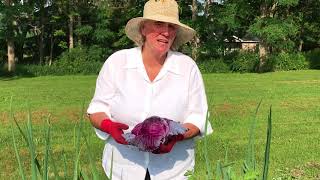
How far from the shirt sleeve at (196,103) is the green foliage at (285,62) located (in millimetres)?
34827

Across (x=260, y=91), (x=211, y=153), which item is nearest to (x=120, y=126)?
(x=211, y=153)

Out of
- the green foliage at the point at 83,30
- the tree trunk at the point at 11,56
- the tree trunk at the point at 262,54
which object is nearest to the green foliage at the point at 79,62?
the green foliage at the point at 83,30

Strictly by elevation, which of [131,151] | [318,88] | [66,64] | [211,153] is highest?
[131,151]

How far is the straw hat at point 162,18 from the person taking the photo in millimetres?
2686

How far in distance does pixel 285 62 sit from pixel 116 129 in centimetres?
3566

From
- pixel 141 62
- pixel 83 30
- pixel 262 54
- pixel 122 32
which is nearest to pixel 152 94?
pixel 141 62

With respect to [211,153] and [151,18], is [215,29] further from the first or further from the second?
[151,18]

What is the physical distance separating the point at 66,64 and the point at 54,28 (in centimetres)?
586

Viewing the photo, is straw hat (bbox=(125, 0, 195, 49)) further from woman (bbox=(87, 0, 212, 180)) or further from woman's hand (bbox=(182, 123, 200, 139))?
woman's hand (bbox=(182, 123, 200, 139))

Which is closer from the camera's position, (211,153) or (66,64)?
(211,153)

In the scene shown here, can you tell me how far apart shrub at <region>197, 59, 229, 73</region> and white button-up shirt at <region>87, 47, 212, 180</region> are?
33628 mm

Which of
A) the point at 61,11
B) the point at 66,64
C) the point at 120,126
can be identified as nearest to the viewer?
the point at 120,126

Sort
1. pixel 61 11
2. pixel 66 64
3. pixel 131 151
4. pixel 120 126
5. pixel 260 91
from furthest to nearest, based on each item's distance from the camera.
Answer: pixel 61 11
pixel 66 64
pixel 260 91
pixel 131 151
pixel 120 126

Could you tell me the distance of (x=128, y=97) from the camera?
8.96 feet
